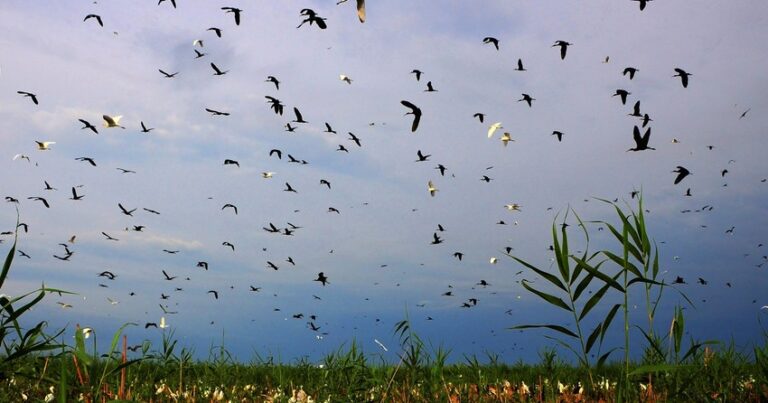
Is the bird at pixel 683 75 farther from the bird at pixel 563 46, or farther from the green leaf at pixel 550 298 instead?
the green leaf at pixel 550 298

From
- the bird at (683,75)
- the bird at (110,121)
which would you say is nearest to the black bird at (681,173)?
the bird at (683,75)

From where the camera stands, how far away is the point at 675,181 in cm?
1359

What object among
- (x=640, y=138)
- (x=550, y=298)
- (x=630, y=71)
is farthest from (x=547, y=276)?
(x=630, y=71)

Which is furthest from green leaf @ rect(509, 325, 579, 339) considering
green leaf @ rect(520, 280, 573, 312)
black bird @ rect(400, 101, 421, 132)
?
black bird @ rect(400, 101, 421, 132)

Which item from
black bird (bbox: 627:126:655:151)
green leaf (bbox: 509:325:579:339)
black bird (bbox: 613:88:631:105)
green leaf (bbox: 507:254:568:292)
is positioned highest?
black bird (bbox: 613:88:631:105)

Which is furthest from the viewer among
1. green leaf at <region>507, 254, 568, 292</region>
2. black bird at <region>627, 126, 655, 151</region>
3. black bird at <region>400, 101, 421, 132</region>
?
black bird at <region>400, 101, 421, 132</region>

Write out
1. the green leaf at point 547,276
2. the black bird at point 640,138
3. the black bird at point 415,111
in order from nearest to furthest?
1. the green leaf at point 547,276
2. the black bird at point 640,138
3. the black bird at point 415,111

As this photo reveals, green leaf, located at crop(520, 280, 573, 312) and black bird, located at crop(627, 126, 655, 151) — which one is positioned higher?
black bird, located at crop(627, 126, 655, 151)

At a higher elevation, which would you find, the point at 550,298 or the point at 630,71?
the point at 630,71

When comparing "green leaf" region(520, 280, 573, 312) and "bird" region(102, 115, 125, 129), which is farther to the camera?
"bird" region(102, 115, 125, 129)

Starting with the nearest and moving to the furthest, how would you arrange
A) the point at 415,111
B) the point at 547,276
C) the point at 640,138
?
1. the point at 547,276
2. the point at 640,138
3. the point at 415,111

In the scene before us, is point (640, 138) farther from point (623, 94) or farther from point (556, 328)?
point (623, 94)

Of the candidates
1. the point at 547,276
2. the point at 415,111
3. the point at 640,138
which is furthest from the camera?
the point at 415,111

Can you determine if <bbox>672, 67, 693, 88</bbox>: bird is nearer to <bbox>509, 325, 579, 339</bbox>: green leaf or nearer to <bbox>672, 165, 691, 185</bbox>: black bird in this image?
<bbox>672, 165, 691, 185</bbox>: black bird
